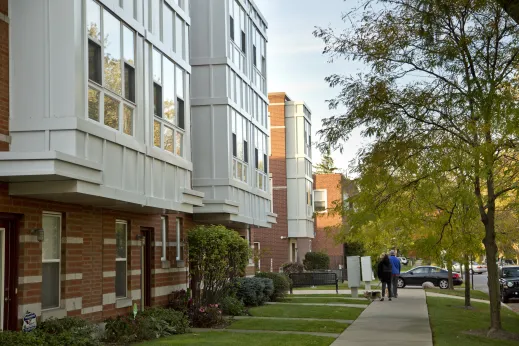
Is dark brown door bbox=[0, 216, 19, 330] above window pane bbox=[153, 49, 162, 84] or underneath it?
underneath

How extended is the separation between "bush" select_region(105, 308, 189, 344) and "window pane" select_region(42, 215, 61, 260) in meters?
1.87

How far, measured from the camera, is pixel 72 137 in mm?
11625

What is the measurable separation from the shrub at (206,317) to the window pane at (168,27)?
635 centimetres

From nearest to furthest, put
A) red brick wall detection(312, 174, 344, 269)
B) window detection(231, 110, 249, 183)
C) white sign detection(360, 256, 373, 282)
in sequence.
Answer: window detection(231, 110, 249, 183), white sign detection(360, 256, 373, 282), red brick wall detection(312, 174, 344, 269)

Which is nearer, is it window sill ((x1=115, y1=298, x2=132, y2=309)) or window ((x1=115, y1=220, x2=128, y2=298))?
window sill ((x1=115, y1=298, x2=132, y2=309))

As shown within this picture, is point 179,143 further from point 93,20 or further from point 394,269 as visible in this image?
point 394,269

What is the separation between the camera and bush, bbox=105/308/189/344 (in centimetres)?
1390

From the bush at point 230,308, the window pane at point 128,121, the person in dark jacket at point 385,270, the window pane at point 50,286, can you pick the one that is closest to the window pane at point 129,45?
the window pane at point 128,121

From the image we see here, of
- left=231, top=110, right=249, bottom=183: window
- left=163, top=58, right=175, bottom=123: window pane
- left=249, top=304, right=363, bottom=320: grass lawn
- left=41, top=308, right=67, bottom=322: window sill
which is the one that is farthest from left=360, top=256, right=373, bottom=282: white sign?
left=41, top=308, right=67, bottom=322: window sill

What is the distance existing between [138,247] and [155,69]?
4188mm

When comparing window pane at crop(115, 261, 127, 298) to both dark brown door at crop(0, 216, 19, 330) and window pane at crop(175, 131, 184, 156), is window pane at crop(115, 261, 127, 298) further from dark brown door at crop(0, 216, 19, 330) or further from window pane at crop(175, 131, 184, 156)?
dark brown door at crop(0, 216, 19, 330)

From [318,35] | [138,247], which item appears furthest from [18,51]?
[318,35]

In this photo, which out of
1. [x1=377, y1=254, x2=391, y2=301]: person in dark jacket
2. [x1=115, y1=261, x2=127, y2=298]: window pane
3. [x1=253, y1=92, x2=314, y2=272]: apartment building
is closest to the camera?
[x1=115, y1=261, x2=127, y2=298]: window pane

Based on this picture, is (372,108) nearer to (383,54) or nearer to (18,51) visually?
(383,54)
